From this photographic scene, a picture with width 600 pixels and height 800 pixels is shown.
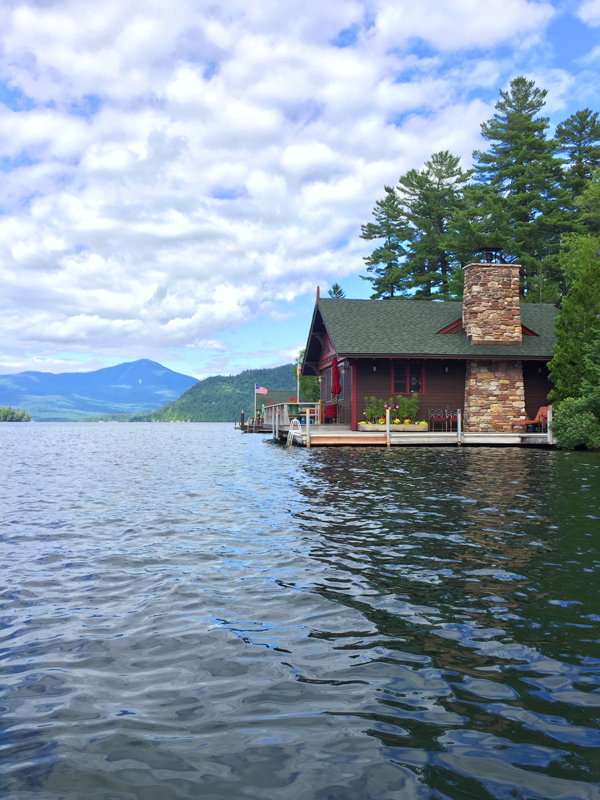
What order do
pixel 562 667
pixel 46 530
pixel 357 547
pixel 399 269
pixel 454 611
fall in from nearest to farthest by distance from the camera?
pixel 562 667 < pixel 454 611 < pixel 357 547 < pixel 46 530 < pixel 399 269

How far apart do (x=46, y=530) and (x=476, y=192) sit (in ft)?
150

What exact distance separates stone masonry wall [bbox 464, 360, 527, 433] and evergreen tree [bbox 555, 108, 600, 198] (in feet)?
97.2

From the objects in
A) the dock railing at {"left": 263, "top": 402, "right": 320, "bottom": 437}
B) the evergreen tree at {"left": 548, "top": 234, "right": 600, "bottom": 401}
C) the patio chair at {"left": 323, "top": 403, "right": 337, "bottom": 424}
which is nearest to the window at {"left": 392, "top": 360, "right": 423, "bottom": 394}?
the dock railing at {"left": 263, "top": 402, "right": 320, "bottom": 437}

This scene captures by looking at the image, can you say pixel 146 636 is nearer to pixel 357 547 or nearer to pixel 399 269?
pixel 357 547

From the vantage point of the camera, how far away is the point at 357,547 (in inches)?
332

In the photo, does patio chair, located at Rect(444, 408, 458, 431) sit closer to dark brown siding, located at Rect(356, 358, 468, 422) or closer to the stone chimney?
dark brown siding, located at Rect(356, 358, 468, 422)

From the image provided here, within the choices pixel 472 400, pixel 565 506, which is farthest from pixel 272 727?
pixel 472 400

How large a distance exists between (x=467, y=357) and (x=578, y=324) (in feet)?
16.5

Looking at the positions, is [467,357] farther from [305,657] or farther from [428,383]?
[305,657]

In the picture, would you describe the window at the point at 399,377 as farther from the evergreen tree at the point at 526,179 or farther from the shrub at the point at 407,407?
the evergreen tree at the point at 526,179

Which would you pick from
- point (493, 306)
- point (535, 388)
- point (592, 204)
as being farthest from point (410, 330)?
point (592, 204)

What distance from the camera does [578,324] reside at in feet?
88.9

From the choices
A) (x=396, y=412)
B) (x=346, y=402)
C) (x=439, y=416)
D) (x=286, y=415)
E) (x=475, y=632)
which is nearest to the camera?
(x=475, y=632)

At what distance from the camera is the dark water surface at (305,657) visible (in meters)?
3.34
